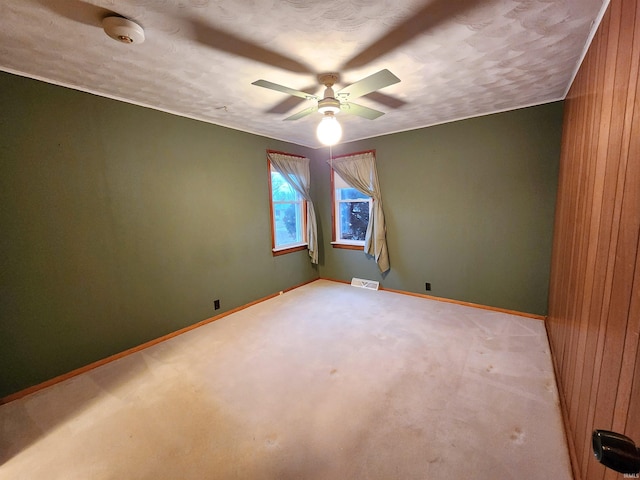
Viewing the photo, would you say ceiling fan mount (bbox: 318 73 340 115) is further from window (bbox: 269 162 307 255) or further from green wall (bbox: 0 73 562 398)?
window (bbox: 269 162 307 255)

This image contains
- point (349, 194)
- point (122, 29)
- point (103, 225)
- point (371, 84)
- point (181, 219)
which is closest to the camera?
point (122, 29)

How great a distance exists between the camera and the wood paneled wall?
0.94 m

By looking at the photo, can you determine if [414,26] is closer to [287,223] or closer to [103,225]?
[103,225]

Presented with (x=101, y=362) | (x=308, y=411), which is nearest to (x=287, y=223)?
(x=101, y=362)

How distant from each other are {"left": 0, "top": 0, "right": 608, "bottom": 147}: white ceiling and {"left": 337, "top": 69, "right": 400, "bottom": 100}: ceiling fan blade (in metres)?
0.17

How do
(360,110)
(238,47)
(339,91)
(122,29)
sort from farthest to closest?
(360,110), (339,91), (238,47), (122,29)

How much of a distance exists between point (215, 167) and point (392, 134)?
2483 millimetres

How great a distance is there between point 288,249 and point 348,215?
3.96ft

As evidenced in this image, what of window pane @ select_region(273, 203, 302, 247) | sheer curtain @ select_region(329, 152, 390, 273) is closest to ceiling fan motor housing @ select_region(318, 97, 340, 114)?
sheer curtain @ select_region(329, 152, 390, 273)

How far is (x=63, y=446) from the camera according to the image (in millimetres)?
1650

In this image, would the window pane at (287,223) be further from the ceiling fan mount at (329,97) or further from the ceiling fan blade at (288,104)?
the ceiling fan mount at (329,97)

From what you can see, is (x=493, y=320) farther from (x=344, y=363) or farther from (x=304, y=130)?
(x=304, y=130)

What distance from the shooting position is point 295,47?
5.68 feet

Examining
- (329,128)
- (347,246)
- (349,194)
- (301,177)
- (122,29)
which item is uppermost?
(122,29)
